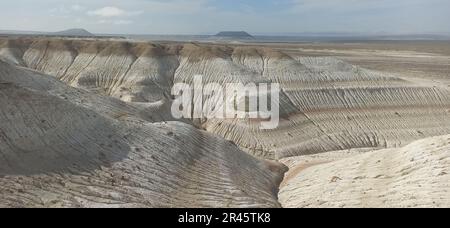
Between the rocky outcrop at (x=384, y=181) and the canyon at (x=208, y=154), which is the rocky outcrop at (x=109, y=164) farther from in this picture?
the rocky outcrop at (x=384, y=181)

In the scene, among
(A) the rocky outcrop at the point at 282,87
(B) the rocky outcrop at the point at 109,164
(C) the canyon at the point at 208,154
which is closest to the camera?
(B) the rocky outcrop at the point at 109,164

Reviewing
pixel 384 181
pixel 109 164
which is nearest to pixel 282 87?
pixel 384 181

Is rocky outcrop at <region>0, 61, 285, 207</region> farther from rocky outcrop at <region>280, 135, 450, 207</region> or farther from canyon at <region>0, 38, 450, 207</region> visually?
rocky outcrop at <region>280, 135, 450, 207</region>

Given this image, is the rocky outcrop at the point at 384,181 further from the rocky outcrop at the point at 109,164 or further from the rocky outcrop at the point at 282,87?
the rocky outcrop at the point at 282,87

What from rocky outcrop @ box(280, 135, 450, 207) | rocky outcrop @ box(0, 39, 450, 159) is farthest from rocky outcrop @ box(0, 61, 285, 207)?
rocky outcrop @ box(0, 39, 450, 159)

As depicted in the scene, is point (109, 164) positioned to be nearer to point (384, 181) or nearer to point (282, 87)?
point (384, 181)

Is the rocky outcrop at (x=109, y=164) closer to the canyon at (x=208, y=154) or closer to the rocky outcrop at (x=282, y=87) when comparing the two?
the canyon at (x=208, y=154)

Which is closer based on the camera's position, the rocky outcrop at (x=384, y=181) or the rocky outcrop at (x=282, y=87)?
the rocky outcrop at (x=384, y=181)

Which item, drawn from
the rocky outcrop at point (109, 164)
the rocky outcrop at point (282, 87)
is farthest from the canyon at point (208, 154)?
the rocky outcrop at point (282, 87)

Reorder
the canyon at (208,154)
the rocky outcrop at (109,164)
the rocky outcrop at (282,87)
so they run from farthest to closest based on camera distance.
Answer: the rocky outcrop at (282,87)
the canyon at (208,154)
the rocky outcrop at (109,164)

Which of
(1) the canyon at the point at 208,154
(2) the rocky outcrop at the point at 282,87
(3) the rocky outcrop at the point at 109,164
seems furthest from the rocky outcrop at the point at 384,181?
(2) the rocky outcrop at the point at 282,87
